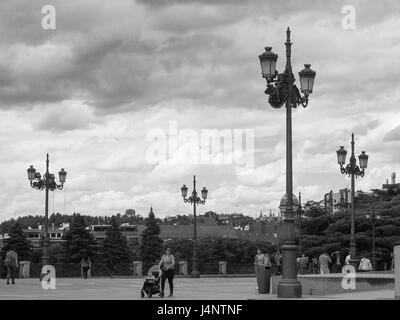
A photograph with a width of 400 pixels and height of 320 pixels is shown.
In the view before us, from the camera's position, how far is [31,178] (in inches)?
1800

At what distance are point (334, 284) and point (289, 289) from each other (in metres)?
3.72

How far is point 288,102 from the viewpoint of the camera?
79.0ft

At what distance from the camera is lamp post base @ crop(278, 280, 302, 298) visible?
75.7 ft

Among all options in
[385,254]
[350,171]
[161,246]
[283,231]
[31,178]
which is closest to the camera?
[283,231]

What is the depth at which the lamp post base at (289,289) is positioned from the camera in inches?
908

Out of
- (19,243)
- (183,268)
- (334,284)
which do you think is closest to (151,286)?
(334,284)

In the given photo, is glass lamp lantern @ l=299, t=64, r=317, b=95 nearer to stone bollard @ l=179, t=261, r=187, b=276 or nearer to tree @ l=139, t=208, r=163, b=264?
stone bollard @ l=179, t=261, r=187, b=276

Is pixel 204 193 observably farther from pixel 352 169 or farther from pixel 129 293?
pixel 129 293

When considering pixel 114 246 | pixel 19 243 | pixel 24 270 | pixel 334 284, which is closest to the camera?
pixel 334 284

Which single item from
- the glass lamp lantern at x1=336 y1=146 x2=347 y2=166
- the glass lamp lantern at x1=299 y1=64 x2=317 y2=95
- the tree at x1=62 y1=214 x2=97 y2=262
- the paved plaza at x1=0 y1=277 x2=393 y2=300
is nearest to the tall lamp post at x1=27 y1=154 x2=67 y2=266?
the paved plaza at x1=0 y1=277 x2=393 y2=300

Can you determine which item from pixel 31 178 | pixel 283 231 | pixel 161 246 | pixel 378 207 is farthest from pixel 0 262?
pixel 161 246

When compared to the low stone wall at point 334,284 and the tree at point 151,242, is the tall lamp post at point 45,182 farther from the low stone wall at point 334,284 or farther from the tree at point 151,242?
the tree at point 151,242
